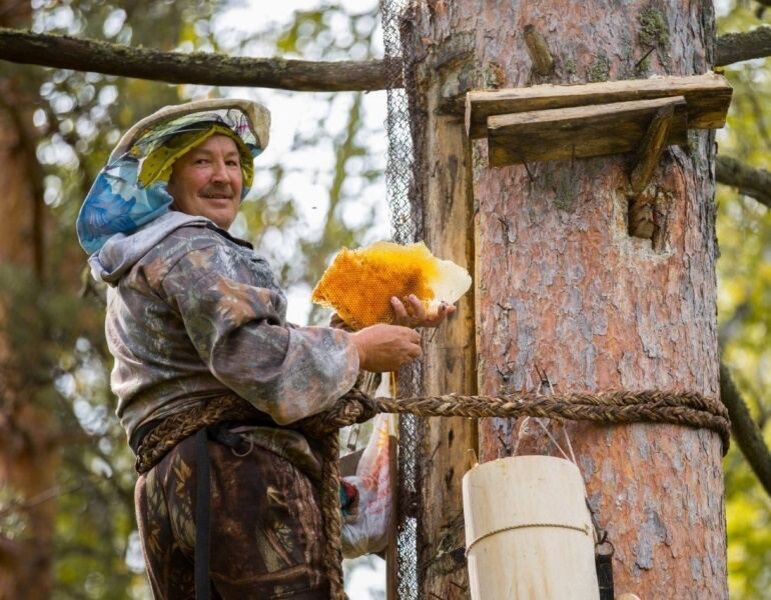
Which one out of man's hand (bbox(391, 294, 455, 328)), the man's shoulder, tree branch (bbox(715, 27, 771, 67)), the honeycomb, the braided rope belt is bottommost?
the braided rope belt

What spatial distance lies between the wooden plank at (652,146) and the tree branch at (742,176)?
5.20ft

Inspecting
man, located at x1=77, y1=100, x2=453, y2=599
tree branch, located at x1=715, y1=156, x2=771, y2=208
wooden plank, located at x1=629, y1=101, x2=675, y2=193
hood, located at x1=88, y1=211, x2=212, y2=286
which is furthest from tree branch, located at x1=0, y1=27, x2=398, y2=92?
tree branch, located at x1=715, y1=156, x2=771, y2=208

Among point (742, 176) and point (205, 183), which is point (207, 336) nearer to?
point (205, 183)

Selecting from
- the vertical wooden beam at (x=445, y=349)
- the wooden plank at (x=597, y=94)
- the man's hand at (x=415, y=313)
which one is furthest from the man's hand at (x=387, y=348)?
the wooden plank at (x=597, y=94)

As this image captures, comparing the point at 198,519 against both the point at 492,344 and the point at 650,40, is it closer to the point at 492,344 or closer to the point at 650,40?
the point at 492,344

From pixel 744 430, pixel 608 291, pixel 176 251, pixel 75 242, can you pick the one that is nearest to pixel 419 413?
pixel 608 291

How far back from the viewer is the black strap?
316cm

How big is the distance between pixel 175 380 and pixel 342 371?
0.40 m

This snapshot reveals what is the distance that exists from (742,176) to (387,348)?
2.16 metres

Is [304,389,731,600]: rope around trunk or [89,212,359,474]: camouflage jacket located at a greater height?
[89,212,359,474]: camouflage jacket

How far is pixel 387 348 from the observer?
342cm

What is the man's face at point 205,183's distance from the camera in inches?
148

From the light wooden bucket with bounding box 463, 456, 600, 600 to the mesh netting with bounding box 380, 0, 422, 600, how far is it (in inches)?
25.4

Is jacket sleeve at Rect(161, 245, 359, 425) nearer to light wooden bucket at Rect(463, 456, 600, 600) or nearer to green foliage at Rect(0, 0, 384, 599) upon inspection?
light wooden bucket at Rect(463, 456, 600, 600)
